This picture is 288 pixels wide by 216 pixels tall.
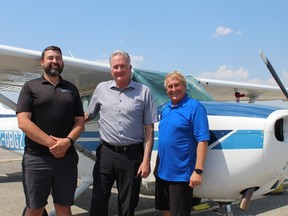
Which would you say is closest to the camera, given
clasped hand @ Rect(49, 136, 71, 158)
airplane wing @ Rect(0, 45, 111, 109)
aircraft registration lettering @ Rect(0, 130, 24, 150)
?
clasped hand @ Rect(49, 136, 71, 158)

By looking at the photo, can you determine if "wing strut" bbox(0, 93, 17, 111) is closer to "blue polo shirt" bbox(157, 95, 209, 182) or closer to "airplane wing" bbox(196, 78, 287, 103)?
"blue polo shirt" bbox(157, 95, 209, 182)

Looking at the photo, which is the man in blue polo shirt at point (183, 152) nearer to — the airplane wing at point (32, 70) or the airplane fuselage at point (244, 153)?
the airplane fuselage at point (244, 153)

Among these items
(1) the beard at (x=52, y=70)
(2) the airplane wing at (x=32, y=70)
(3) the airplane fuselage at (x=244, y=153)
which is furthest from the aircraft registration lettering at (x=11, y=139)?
(3) the airplane fuselage at (x=244, y=153)

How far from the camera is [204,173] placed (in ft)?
10.7

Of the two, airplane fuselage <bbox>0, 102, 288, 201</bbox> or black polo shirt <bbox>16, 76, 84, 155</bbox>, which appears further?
airplane fuselage <bbox>0, 102, 288, 201</bbox>

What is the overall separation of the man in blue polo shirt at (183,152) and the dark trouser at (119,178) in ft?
0.82

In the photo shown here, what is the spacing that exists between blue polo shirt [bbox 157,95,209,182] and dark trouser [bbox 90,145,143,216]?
256 mm

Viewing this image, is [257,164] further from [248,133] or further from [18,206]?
[18,206]

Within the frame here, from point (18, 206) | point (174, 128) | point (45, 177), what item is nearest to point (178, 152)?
point (174, 128)

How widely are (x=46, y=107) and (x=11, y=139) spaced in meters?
5.15

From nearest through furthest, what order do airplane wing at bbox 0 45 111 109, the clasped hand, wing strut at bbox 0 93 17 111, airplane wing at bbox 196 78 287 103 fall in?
the clasped hand → wing strut at bbox 0 93 17 111 → airplane wing at bbox 0 45 111 109 → airplane wing at bbox 196 78 287 103

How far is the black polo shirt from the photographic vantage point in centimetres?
282

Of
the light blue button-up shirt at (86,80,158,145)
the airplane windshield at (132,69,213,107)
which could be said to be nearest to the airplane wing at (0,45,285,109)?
the airplane windshield at (132,69,213,107)

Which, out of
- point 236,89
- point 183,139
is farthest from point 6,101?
point 236,89
